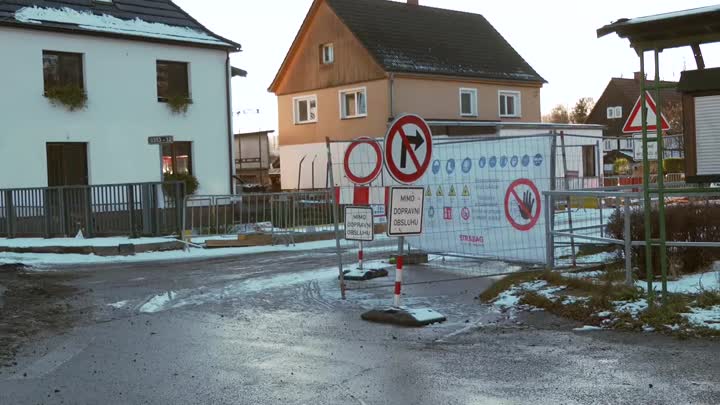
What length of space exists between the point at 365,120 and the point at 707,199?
27.8 meters

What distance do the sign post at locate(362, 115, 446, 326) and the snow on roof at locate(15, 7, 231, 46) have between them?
60.3 ft

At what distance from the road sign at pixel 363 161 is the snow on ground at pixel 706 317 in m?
4.92

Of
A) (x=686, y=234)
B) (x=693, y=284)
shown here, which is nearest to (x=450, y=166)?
(x=686, y=234)

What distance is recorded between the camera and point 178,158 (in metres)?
28.2

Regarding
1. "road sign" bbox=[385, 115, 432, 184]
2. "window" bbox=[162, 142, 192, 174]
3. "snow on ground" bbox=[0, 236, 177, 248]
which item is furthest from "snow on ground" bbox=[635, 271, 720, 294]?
"window" bbox=[162, 142, 192, 174]

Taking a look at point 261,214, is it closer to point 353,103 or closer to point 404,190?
point 404,190

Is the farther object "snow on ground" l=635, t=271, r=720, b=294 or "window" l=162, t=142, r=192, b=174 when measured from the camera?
"window" l=162, t=142, r=192, b=174

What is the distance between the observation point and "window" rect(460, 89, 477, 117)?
40.1m

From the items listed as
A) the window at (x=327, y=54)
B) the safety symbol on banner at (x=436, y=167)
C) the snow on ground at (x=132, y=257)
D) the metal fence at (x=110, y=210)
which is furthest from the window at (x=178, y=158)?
the safety symbol on banner at (x=436, y=167)

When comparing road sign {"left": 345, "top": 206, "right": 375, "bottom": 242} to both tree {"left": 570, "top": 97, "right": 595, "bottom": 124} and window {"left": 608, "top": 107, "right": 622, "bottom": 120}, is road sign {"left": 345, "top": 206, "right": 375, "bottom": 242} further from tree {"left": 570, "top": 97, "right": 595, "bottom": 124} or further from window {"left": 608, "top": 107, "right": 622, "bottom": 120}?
tree {"left": 570, "top": 97, "right": 595, "bottom": 124}

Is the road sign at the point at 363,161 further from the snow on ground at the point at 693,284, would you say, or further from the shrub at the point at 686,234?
the snow on ground at the point at 693,284

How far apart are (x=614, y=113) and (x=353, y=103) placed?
Result: 4557 cm

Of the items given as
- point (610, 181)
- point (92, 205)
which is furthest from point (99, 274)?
point (610, 181)

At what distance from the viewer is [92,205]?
20125mm
